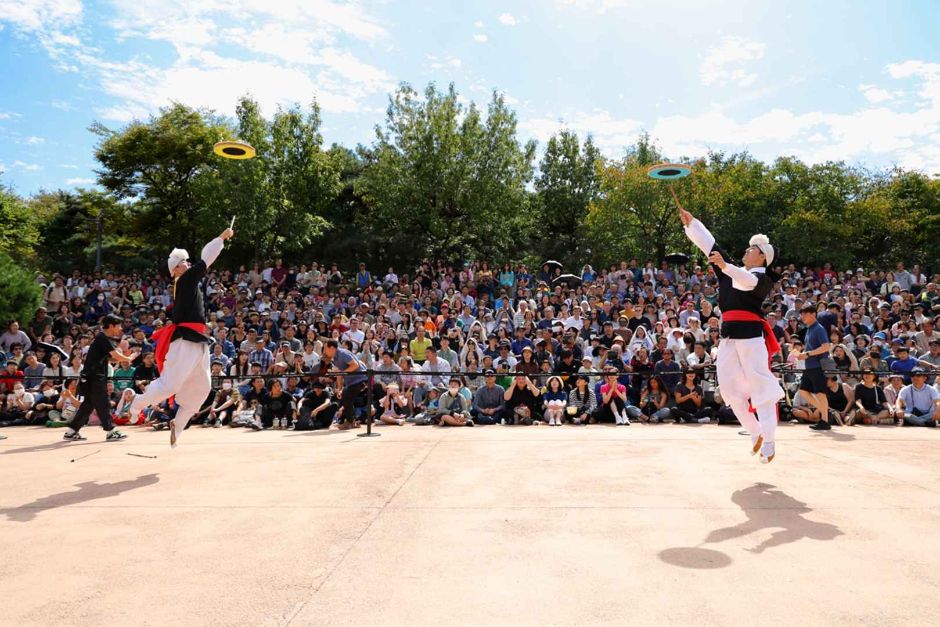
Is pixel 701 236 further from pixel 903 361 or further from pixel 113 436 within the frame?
pixel 113 436

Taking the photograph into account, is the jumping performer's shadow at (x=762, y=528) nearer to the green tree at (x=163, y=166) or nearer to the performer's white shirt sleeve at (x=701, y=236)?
the performer's white shirt sleeve at (x=701, y=236)

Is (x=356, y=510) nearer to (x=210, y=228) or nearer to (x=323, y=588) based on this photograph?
(x=323, y=588)

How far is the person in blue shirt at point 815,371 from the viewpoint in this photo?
368 inches

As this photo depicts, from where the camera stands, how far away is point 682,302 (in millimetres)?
15852

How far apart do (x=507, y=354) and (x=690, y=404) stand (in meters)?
3.48

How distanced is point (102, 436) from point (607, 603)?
9004mm

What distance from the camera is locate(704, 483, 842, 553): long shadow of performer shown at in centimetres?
396

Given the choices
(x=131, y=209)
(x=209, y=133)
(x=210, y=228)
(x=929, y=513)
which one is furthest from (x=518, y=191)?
(x=929, y=513)

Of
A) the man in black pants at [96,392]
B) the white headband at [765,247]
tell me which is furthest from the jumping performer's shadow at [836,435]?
the man in black pants at [96,392]

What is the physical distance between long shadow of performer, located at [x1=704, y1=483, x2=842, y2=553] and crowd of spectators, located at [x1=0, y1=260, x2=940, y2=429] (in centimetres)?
343

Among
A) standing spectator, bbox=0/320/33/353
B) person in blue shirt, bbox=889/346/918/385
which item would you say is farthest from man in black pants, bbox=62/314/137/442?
person in blue shirt, bbox=889/346/918/385

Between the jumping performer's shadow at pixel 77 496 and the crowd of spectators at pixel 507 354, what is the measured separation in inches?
70.7

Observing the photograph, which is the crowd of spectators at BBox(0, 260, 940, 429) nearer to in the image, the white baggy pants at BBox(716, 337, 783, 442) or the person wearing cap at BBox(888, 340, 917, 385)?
the person wearing cap at BBox(888, 340, 917, 385)

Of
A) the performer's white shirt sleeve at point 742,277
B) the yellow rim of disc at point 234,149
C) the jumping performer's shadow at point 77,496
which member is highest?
the yellow rim of disc at point 234,149
